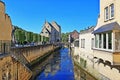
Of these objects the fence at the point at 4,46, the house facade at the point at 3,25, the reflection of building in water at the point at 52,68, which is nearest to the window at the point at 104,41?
the fence at the point at 4,46

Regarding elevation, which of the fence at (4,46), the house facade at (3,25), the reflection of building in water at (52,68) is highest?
the house facade at (3,25)

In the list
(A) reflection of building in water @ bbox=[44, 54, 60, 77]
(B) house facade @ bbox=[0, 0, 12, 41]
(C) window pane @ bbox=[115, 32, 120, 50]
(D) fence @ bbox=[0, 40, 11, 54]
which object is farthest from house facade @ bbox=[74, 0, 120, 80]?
(A) reflection of building in water @ bbox=[44, 54, 60, 77]

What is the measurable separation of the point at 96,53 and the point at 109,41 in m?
4.31

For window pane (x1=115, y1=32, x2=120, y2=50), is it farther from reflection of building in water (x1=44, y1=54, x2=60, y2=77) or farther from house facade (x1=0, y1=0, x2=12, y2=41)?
reflection of building in water (x1=44, y1=54, x2=60, y2=77)

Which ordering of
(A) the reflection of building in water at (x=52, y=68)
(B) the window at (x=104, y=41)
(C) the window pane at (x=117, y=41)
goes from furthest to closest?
(A) the reflection of building in water at (x=52, y=68) → (B) the window at (x=104, y=41) → (C) the window pane at (x=117, y=41)

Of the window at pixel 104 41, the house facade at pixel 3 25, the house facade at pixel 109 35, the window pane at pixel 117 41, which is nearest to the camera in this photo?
the house facade at pixel 109 35

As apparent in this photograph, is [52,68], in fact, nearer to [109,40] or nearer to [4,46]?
[4,46]

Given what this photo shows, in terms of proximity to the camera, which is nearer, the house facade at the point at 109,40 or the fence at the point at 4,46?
the house facade at the point at 109,40

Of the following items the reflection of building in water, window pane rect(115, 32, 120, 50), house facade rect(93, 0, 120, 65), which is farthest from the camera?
the reflection of building in water

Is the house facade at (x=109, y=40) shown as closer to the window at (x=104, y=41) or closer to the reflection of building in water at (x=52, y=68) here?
the window at (x=104, y=41)

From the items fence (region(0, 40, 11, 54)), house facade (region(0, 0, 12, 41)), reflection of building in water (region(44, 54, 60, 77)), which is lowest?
reflection of building in water (region(44, 54, 60, 77))

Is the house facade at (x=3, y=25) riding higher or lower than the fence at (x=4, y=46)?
higher

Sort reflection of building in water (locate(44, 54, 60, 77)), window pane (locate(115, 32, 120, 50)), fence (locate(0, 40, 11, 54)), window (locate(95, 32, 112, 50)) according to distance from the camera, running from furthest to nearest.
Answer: reflection of building in water (locate(44, 54, 60, 77)) < fence (locate(0, 40, 11, 54)) < window (locate(95, 32, 112, 50)) < window pane (locate(115, 32, 120, 50))

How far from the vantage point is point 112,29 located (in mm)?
17984
